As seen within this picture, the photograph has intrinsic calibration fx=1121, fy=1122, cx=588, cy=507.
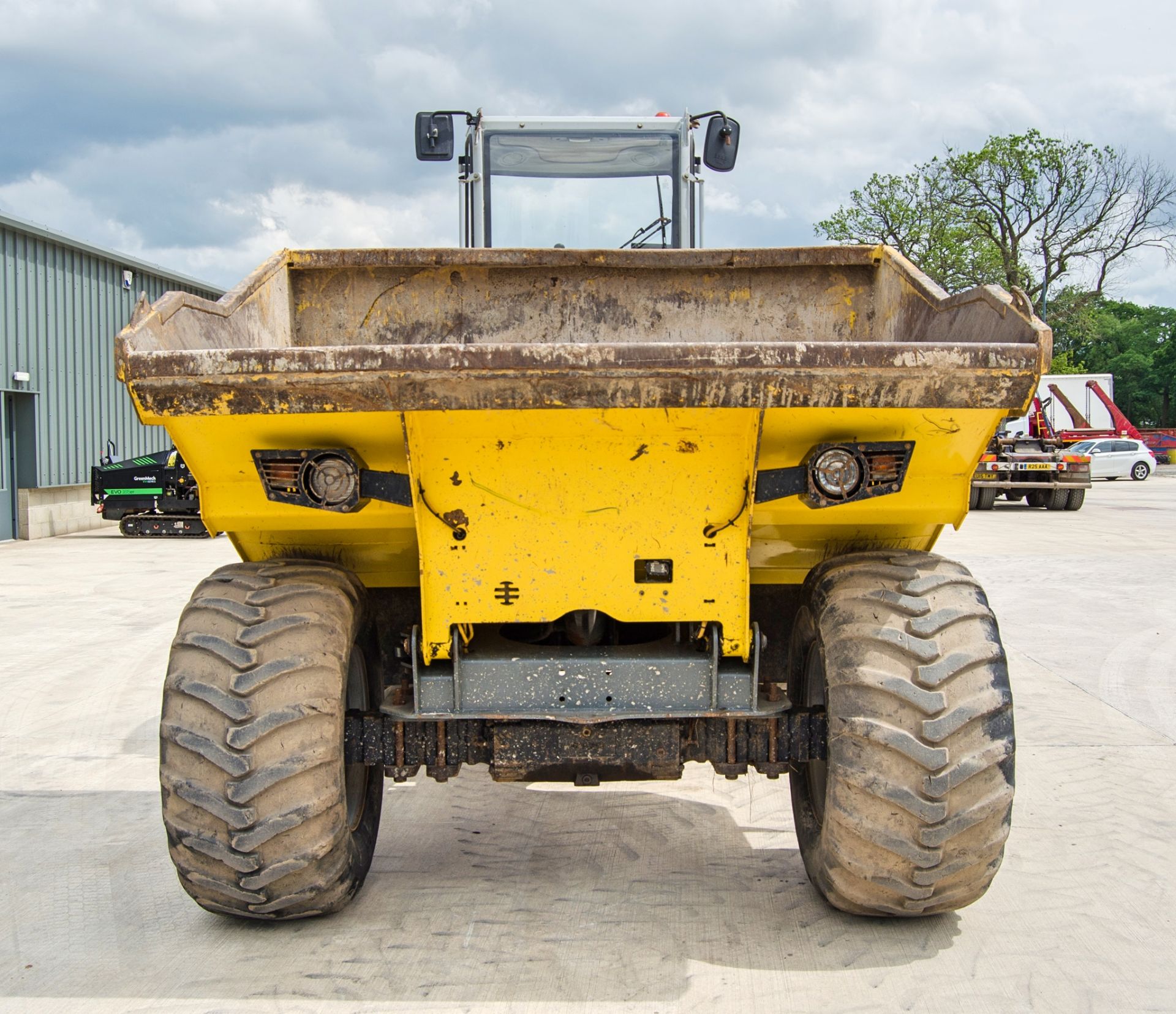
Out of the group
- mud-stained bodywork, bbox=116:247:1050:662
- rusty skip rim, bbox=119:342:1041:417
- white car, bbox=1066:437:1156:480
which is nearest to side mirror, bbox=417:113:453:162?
mud-stained bodywork, bbox=116:247:1050:662

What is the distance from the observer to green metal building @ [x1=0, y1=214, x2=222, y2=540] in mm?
17125

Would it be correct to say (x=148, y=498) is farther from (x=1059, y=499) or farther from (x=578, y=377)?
(x=1059, y=499)

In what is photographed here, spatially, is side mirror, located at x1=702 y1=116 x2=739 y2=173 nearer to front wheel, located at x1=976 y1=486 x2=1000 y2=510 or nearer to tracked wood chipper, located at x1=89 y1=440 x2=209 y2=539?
tracked wood chipper, located at x1=89 y1=440 x2=209 y2=539

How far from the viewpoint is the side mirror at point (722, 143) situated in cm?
714

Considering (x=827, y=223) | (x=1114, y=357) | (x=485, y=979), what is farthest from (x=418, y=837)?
(x=1114, y=357)

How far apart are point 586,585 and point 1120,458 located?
33430 millimetres

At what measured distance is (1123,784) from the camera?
16.2 ft

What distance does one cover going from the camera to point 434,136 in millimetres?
7195

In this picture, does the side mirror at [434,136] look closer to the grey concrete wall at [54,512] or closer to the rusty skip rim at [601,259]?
the rusty skip rim at [601,259]

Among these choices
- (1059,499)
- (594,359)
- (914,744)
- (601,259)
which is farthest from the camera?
(1059,499)

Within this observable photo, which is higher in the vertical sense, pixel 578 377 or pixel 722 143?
pixel 722 143

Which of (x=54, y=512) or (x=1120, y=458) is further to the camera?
(x=1120, y=458)

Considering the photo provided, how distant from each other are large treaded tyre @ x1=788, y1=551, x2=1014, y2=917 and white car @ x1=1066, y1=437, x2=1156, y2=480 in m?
32.4

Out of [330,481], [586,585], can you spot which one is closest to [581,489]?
[586,585]
